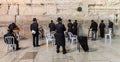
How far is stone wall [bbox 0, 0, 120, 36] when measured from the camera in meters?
21.0

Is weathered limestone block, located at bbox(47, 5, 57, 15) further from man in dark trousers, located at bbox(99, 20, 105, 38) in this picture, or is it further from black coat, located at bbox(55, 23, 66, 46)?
black coat, located at bbox(55, 23, 66, 46)

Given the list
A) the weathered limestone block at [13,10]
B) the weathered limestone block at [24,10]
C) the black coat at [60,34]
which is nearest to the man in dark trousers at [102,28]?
the weathered limestone block at [24,10]

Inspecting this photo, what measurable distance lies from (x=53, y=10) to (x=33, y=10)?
5.52 feet

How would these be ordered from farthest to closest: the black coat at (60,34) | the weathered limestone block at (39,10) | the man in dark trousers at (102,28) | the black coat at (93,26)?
1. the weathered limestone block at (39,10)
2. the man in dark trousers at (102,28)
3. the black coat at (93,26)
4. the black coat at (60,34)

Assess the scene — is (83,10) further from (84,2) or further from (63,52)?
(63,52)

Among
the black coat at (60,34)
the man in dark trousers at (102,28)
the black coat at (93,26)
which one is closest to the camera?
the black coat at (60,34)

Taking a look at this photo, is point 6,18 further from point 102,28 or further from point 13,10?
point 102,28

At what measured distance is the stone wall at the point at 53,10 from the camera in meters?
21.0

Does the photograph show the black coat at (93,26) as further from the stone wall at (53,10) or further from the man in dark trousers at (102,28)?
the stone wall at (53,10)

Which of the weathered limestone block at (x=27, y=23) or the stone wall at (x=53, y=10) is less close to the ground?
the stone wall at (x=53, y=10)

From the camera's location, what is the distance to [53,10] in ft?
70.3

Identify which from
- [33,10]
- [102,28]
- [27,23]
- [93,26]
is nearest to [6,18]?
[27,23]

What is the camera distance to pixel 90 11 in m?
21.7

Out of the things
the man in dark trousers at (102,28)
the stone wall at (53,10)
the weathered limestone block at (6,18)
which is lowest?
the man in dark trousers at (102,28)
